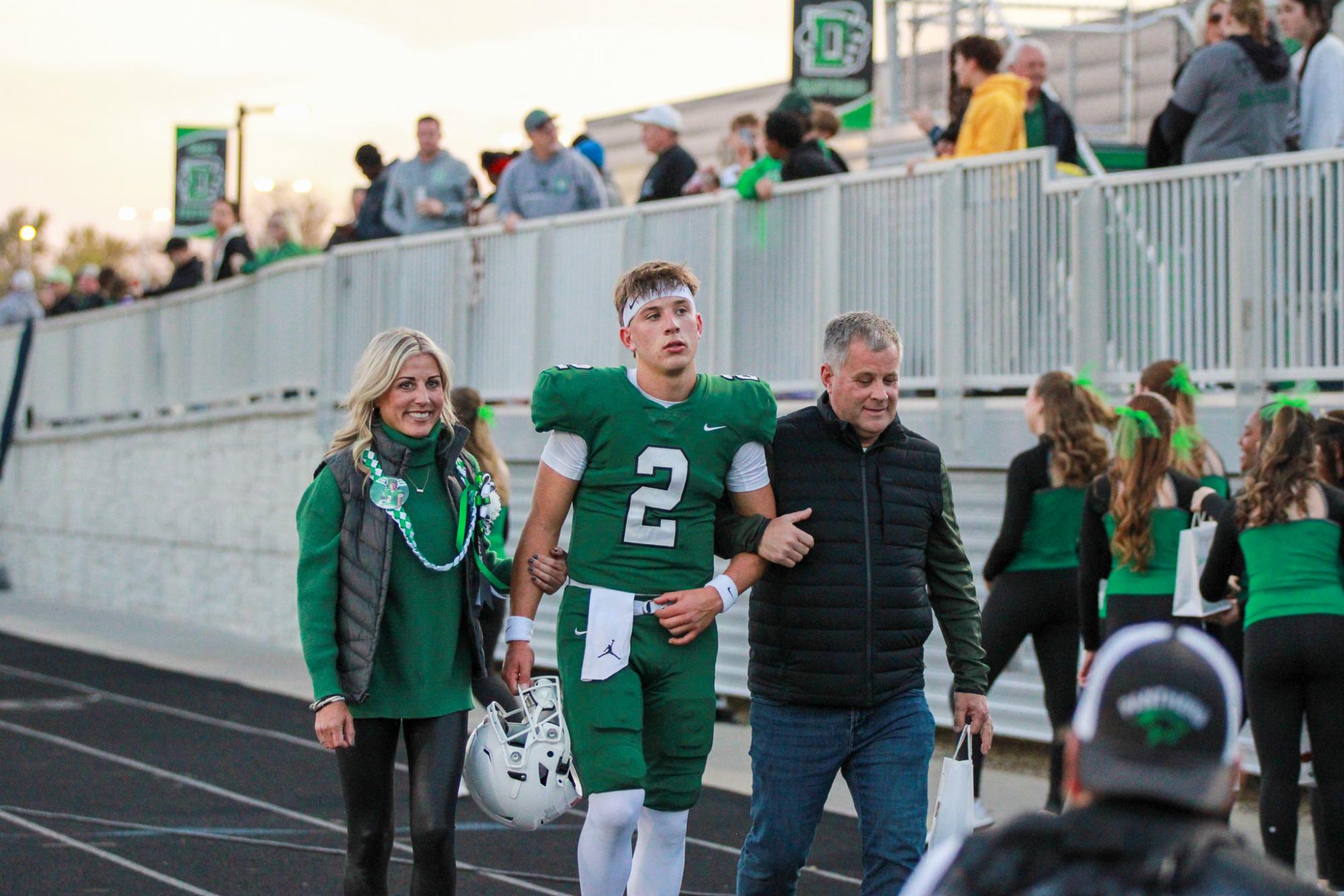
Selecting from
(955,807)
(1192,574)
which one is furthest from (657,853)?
(1192,574)

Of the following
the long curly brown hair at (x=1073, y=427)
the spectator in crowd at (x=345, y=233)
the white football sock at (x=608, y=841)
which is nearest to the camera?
the white football sock at (x=608, y=841)

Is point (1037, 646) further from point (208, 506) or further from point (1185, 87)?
point (208, 506)

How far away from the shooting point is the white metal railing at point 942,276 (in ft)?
31.1

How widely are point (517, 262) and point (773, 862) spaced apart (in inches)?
398

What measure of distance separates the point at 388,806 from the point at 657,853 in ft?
2.67

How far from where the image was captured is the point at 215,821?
905 centimetres

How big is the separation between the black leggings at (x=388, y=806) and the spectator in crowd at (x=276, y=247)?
46.9ft

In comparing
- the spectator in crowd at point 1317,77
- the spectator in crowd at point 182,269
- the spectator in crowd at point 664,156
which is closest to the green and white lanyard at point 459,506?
the spectator in crowd at point 1317,77

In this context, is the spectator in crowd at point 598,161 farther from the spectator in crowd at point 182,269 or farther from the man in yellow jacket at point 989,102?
the spectator in crowd at point 182,269

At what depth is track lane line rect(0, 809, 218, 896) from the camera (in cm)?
756

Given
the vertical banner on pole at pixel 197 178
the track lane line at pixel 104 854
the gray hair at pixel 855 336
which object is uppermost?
the vertical banner on pole at pixel 197 178

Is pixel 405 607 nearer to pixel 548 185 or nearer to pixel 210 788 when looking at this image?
pixel 210 788

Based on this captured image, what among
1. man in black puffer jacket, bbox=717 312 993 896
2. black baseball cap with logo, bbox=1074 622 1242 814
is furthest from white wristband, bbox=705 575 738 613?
black baseball cap with logo, bbox=1074 622 1242 814

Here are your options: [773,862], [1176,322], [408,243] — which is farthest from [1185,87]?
[408,243]
